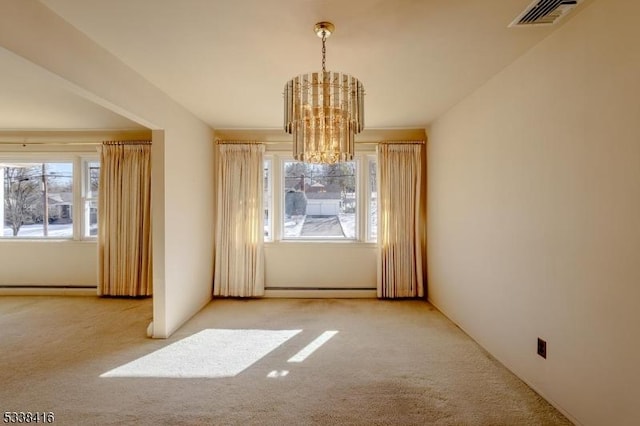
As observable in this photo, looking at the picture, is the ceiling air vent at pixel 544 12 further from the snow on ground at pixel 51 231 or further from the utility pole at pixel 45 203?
the utility pole at pixel 45 203

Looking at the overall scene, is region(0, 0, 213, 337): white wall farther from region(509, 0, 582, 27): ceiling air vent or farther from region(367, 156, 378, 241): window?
region(509, 0, 582, 27): ceiling air vent

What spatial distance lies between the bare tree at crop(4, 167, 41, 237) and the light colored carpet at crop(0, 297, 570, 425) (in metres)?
1.59

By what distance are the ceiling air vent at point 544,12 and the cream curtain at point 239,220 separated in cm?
332

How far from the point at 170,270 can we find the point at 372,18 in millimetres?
2853

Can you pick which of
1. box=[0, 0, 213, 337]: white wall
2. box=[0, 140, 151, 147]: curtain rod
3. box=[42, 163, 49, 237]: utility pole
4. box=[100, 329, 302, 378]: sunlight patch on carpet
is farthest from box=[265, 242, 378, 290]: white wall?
box=[42, 163, 49, 237]: utility pole

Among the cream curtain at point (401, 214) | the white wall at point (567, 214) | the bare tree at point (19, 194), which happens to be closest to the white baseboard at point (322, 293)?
the cream curtain at point (401, 214)

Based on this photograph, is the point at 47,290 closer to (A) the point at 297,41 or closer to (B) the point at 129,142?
(B) the point at 129,142

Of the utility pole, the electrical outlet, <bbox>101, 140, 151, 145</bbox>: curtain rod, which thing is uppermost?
<bbox>101, 140, 151, 145</bbox>: curtain rod

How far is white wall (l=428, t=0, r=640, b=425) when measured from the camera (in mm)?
1555

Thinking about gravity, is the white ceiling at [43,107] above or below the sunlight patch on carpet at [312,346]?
above

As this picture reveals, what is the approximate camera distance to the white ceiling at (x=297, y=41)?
1.77m

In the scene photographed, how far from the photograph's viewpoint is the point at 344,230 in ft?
15.4

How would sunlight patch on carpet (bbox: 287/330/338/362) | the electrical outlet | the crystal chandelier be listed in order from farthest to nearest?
sunlight patch on carpet (bbox: 287/330/338/362)
the electrical outlet
the crystal chandelier

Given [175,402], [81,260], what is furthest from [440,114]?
[81,260]
